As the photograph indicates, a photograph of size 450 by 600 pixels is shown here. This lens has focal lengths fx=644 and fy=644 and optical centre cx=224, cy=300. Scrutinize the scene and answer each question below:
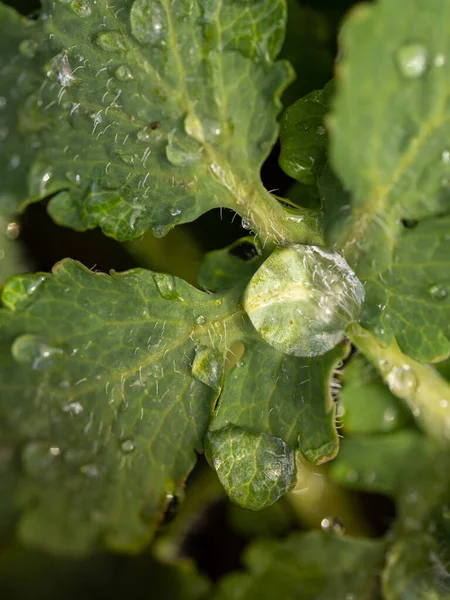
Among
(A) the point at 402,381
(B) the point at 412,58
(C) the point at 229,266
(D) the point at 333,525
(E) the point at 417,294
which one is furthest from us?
(D) the point at 333,525

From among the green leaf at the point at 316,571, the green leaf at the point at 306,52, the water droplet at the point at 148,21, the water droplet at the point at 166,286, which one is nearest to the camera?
the water droplet at the point at 148,21

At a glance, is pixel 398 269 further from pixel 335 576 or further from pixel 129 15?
pixel 335 576

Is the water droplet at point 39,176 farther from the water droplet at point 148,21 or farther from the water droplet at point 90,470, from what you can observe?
the water droplet at point 90,470

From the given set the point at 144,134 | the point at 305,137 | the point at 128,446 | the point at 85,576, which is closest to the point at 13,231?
the point at 144,134

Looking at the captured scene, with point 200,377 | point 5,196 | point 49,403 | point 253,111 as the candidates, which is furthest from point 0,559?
point 253,111

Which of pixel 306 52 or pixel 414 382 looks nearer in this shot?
pixel 414 382

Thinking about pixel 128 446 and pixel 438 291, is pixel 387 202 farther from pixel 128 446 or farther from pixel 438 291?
pixel 128 446

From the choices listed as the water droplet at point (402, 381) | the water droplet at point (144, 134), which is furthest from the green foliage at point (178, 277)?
the water droplet at point (402, 381)
